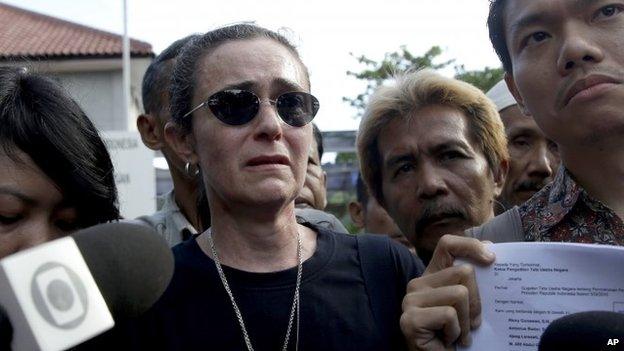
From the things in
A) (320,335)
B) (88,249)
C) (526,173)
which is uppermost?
(88,249)

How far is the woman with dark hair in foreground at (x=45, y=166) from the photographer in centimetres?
181

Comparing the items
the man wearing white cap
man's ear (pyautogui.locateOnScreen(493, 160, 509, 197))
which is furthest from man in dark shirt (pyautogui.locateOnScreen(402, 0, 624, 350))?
the man wearing white cap

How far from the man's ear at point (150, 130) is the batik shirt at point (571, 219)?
1919mm

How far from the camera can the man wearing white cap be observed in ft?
12.2

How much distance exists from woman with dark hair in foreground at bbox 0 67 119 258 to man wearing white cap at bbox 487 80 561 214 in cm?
218

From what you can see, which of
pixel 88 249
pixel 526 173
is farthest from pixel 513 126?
pixel 88 249

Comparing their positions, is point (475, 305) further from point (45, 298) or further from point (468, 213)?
point (468, 213)

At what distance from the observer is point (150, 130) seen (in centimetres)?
343

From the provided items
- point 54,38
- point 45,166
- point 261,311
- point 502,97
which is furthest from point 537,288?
point 54,38

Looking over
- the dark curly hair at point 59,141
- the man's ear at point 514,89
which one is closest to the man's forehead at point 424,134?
the man's ear at point 514,89

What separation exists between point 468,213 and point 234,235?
1189 millimetres

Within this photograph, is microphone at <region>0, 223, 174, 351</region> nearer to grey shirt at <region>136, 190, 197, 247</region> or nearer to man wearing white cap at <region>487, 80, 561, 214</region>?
grey shirt at <region>136, 190, 197, 247</region>

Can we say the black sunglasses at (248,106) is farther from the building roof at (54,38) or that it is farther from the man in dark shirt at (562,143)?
the building roof at (54,38)

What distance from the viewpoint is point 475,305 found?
5.35 feet
